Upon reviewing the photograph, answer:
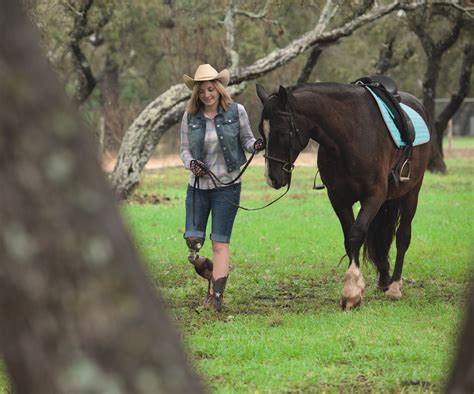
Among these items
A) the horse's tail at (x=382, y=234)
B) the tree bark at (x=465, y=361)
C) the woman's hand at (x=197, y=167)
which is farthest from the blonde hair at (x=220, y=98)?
the tree bark at (x=465, y=361)

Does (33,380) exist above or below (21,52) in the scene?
below

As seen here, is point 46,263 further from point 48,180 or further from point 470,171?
point 470,171

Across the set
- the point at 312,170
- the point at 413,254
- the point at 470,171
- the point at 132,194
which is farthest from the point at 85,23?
the point at 413,254

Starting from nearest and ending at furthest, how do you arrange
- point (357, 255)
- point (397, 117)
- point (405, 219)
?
1. point (357, 255)
2. point (397, 117)
3. point (405, 219)

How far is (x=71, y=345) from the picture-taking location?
2.71 metres

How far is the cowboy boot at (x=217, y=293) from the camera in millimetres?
9438

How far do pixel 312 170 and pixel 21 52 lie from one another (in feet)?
100

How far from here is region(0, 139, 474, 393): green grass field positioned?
678 cm

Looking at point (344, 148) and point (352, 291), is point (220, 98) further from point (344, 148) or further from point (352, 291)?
point (352, 291)

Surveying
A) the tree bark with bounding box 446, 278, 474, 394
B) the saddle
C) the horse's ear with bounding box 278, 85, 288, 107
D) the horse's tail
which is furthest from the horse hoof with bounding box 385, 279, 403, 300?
the tree bark with bounding box 446, 278, 474, 394

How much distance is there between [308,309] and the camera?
9672 mm

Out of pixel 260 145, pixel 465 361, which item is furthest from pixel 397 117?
pixel 465 361

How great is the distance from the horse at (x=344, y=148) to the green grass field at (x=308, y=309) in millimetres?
671

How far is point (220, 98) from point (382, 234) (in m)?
2.47
